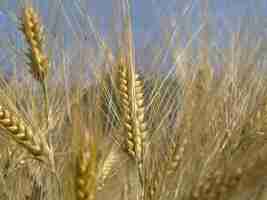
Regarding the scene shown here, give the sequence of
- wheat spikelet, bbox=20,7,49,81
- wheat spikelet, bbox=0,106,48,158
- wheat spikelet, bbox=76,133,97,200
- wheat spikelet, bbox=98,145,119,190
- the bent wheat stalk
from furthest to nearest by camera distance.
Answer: wheat spikelet, bbox=20,7,49,81
wheat spikelet, bbox=98,145,119,190
the bent wheat stalk
wheat spikelet, bbox=0,106,48,158
wheat spikelet, bbox=76,133,97,200

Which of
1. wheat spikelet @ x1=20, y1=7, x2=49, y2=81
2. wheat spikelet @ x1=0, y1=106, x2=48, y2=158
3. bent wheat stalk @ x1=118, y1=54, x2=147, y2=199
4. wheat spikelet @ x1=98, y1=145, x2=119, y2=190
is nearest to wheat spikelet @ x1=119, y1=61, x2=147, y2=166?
bent wheat stalk @ x1=118, y1=54, x2=147, y2=199

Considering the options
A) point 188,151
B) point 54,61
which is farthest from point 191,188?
point 54,61

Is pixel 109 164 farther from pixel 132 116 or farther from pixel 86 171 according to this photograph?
pixel 86 171

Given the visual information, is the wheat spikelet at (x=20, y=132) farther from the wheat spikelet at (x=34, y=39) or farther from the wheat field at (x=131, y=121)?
the wheat spikelet at (x=34, y=39)

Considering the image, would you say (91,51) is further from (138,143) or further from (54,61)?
(138,143)

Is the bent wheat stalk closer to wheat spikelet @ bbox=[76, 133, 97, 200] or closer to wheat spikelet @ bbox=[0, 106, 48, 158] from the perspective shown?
wheat spikelet @ bbox=[0, 106, 48, 158]

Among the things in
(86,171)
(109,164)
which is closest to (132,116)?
(109,164)

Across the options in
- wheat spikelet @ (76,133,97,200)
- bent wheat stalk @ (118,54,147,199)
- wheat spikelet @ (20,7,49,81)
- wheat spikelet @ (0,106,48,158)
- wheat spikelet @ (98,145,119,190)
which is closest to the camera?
wheat spikelet @ (76,133,97,200)

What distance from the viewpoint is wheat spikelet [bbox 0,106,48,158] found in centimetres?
145

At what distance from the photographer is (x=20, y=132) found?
147cm

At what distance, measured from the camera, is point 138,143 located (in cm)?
161

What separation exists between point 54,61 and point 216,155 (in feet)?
2.94

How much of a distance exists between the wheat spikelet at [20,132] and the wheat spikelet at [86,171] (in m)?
0.43

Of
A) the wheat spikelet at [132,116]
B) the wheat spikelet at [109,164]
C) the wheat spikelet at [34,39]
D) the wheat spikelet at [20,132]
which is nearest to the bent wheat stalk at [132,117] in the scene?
the wheat spikelet at [132,116]
